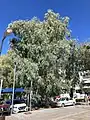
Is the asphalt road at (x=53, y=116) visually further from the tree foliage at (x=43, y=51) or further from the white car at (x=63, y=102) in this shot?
the white car at (x=63, y=102)

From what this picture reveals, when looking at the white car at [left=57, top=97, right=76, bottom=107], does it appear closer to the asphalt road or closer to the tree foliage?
the tree foliage

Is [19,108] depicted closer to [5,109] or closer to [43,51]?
[5,109]

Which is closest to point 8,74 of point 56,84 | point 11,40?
point 11,40

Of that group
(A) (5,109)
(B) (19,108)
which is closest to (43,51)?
(B) (19,108)

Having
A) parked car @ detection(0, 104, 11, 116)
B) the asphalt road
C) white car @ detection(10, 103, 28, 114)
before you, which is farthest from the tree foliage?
the asphalt road

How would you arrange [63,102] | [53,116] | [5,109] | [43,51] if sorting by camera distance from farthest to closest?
[63,102] → [43,51] → [5,109] → [53,116]

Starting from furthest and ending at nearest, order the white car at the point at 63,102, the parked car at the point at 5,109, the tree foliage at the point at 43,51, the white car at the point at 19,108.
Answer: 1. the white car at the point at 63,102
2. the tree foliage at the point at 43,51
3. the white car at the point at 19,108
4. the parked car at the point at 5,109

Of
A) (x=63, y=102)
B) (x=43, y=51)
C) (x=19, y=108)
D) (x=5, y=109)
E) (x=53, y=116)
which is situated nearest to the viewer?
(x=53, y=116)

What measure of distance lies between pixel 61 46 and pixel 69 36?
3.99m

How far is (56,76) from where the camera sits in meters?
37.7

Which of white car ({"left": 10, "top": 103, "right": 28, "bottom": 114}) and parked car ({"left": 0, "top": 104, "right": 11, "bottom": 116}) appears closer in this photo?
parked car ({"left": 0, "top": 104, "right": 11, "bottom": 116})

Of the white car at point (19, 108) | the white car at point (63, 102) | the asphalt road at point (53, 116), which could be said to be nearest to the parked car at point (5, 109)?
the white car at point (19, 108)

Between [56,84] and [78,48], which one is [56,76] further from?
[78,48]

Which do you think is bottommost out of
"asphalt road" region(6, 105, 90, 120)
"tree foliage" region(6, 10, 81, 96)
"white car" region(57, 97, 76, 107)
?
"asphalt road" region(6, 105, 90, 120)
